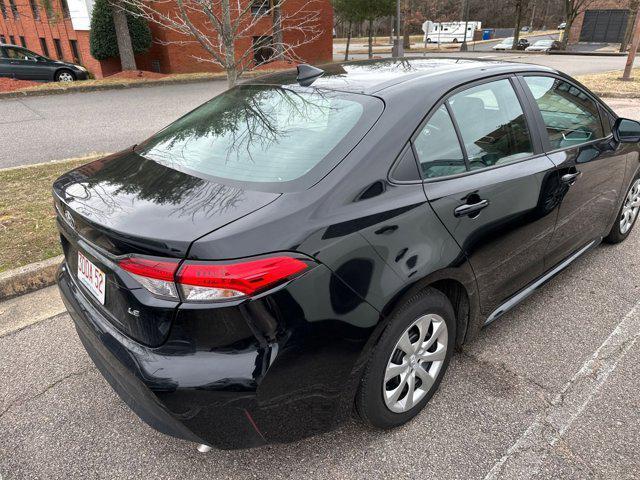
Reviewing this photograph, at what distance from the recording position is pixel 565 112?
3082mm

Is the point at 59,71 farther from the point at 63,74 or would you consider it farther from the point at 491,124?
the point at 491,124

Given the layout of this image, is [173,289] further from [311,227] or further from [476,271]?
[476,271]

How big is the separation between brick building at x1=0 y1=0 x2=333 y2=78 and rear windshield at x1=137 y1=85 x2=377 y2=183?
15.6 m

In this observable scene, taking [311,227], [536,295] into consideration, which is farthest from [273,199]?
[536,295]

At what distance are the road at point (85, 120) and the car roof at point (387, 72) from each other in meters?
5.73

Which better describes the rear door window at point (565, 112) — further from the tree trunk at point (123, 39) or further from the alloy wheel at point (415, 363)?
the tree trunk at point (123, 39)

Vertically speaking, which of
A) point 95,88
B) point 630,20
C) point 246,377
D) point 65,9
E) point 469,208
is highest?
point 65,9

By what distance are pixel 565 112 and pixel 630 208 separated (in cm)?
155

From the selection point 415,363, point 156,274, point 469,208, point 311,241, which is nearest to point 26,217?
point 156,274

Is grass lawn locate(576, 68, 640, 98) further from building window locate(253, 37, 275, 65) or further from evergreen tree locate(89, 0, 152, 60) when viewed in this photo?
evergreen tree locate(89, 0, 152, 60)

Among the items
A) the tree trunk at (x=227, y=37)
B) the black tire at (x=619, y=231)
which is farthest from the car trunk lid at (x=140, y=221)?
the black tire at (x=619, y=231)

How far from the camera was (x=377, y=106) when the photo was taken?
2.10 meters

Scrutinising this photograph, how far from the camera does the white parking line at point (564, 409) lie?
81.1 inches

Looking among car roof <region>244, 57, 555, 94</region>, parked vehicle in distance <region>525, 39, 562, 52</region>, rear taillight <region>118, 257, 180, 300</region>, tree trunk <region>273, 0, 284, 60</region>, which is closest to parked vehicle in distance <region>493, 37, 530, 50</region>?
parked vehicle in distance <region>525, 39, 562, 52</region>
